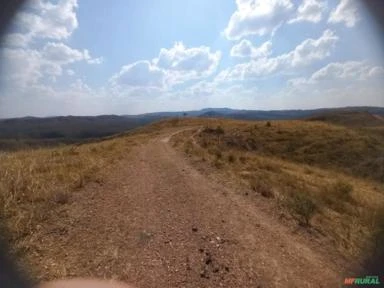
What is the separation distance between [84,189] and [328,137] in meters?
29.4

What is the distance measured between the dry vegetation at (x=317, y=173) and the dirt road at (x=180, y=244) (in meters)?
1.27

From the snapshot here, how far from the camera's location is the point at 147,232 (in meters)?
6.87

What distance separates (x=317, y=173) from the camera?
19891 mm

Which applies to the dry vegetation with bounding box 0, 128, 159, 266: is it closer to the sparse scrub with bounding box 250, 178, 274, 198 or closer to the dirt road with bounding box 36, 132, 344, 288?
the dirt road with bounding box 36, 132, 344, 288

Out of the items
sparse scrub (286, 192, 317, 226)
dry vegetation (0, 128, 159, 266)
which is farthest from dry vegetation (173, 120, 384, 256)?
dry vegetation (0, 128, 159, 266)

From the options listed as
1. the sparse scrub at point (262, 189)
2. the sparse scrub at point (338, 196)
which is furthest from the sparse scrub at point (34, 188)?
the sparse scrub at point (338, 196)

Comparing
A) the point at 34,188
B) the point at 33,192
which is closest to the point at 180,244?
the point at 33,192

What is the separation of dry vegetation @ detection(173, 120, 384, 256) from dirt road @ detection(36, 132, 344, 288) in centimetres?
127

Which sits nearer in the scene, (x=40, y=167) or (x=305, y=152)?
(x=40, y=167)

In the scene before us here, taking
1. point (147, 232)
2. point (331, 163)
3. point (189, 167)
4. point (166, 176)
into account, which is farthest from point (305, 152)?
point (147, 232)

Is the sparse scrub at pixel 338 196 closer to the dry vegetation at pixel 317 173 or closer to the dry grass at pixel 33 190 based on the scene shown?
the dry vegetation at pixel 317 173

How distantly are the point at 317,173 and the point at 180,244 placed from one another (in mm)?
15361

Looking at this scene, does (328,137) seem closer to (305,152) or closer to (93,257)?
(305,152)

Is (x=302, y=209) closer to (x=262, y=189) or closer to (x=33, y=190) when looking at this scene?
(x=262, y=189)
